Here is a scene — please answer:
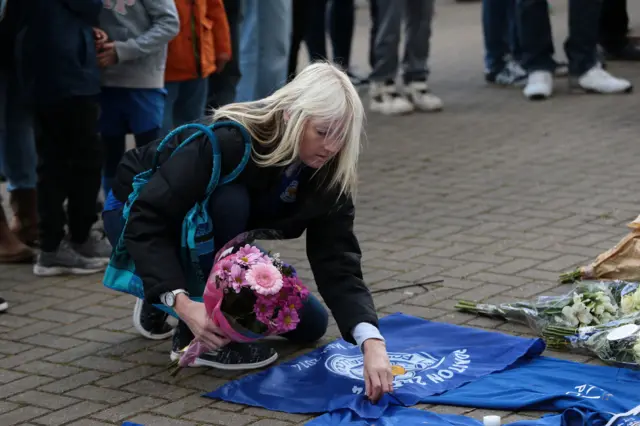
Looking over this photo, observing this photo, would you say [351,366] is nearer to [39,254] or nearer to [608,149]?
[39,254]

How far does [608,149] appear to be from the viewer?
7359 mm

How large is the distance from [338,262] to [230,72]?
116 inches

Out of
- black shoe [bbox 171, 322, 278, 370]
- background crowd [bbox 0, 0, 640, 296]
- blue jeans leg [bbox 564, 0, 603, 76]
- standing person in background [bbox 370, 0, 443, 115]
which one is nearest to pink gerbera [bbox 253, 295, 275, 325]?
black shoe [bbox 171, 322, 278, 370]

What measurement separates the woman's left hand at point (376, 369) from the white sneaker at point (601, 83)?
616 cm

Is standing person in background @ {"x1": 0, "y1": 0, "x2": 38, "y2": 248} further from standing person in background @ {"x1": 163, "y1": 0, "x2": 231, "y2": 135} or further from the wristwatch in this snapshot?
the wristwatch

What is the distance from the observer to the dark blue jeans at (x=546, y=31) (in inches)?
356

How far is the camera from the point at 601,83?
9.22 meters

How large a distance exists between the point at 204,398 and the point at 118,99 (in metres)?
2.09

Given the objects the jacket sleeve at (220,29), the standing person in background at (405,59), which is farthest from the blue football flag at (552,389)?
the standing person in background at (405,59)

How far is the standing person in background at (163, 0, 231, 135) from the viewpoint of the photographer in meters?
5.79

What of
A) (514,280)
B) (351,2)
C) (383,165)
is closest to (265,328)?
(514,280)

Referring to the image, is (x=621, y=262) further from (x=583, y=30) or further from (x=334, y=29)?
(x=334, y=29)

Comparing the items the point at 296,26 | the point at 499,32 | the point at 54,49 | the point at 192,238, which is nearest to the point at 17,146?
the point at 54,49

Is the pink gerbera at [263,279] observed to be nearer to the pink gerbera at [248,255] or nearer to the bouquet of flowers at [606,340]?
the pink gerbera at [248,255]
